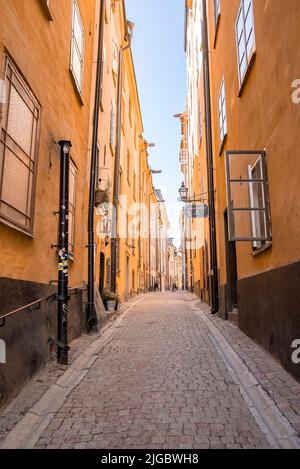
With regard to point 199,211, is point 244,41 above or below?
above

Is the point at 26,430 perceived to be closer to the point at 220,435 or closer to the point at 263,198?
the point at 220,435

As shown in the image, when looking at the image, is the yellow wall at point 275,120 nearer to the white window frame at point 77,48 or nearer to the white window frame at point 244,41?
the white window frame at point 244,41

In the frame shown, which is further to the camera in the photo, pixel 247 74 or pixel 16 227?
pixel 247 74

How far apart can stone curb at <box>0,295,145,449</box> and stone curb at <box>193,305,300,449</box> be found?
2.07 meters

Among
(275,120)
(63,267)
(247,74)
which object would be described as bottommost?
(63,267)

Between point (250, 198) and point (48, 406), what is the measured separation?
4660 millimetres

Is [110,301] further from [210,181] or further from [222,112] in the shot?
[222,112]

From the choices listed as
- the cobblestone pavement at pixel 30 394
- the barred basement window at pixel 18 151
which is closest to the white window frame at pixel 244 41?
the barred basement window at pixel 18 151

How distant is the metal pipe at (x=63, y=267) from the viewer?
606cm

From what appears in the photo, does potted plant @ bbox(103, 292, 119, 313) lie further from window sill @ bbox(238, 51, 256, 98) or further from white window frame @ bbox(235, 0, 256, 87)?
white window frame @ bbox(235, 0, 256, 87)

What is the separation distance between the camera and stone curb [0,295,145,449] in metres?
3.58

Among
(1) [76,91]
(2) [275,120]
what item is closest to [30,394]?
(2) [275,120]

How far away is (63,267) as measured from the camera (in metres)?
A: 6.27

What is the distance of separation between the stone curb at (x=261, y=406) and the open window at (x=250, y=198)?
185cm
